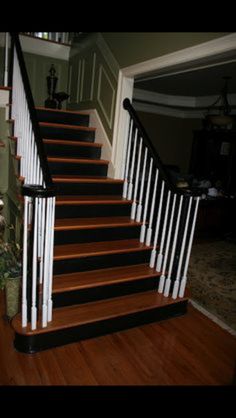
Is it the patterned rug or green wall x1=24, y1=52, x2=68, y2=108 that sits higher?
green wall x1=24, y1=52, x2=68, y2=108

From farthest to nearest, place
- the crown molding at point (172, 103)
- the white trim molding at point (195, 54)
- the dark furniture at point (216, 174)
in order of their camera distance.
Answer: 1. the crown molding at point (172, 103)
2. the dark furniture at point (216, 174)
3. the white trim molding at point (195, 54)

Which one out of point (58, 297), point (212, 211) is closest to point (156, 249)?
point (58, 297)

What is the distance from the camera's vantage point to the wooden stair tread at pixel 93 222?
3141mm

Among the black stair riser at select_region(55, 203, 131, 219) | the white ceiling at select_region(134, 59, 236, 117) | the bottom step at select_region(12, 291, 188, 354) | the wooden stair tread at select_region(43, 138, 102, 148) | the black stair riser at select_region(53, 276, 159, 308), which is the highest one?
the white ceiling at select_region(134, 59, 236, 117)

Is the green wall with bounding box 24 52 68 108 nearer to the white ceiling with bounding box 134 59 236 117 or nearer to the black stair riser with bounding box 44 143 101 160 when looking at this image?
the white ceiling with bounding box 134 59 236 117

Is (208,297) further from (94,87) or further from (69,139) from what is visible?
Result: (94,87)

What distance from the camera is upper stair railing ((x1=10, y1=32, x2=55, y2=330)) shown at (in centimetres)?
230

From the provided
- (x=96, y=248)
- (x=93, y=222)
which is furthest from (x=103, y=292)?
(x=93, y=222)

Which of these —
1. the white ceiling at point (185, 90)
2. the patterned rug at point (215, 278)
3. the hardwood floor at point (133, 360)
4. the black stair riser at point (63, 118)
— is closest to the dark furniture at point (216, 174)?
the patterned rug at point (215, 278)

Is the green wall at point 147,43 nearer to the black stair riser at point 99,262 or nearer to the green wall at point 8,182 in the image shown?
the green wall at point 8,182

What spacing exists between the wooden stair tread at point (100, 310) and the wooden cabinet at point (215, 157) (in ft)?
13.9

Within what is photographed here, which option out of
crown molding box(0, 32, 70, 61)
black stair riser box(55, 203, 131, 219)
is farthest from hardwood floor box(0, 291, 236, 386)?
crown molding box(0, 32, 70, 61)

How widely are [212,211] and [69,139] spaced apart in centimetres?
322

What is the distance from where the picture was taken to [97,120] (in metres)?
4.41
